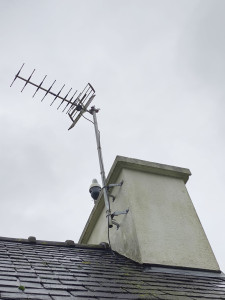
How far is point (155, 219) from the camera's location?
6000 mm

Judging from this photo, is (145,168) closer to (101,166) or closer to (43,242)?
(101,166)

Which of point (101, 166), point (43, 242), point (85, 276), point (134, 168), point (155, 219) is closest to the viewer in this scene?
point (85, 276)

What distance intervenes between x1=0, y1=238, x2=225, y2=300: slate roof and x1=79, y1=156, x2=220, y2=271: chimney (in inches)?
9.4

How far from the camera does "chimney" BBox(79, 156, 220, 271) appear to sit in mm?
5625

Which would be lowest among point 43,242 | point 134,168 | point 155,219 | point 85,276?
point 85,276

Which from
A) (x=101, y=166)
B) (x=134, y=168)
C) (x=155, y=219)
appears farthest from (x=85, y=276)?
(x=101, y=166)

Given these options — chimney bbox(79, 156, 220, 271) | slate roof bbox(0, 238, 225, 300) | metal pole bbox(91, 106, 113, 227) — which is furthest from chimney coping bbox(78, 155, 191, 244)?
slate roof bbox(0, 238, 225, 300)

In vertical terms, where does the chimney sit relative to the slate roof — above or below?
above

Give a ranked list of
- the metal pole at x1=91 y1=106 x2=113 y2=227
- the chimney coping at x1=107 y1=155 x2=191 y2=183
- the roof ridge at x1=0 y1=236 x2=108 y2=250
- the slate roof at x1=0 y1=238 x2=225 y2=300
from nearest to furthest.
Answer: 1. the slate roof at x1=0 y1=238 x2=225 y2=300
2. the roof ridge at x1=0 y1=236 x2=108 y2=250
3. the metal pole at x1=91 y1=106 x2=113 y2=227
4. the chimney coping at x1=107 y1=155 x2=191 y2=183

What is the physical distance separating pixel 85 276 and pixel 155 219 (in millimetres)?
2268

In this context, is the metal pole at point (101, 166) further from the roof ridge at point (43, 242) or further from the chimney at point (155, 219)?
the roof ridge at point (43, 242)

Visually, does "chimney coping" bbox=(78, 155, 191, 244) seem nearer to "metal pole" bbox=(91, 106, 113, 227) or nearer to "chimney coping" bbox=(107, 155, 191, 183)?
"chimney coping" bbox=(107, 155, 191, 183)

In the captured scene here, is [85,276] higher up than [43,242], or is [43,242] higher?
[43,242]

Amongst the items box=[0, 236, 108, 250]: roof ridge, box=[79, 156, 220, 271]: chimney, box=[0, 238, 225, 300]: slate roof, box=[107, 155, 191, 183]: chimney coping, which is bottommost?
box=[0, 238, 225, 300]: slate roof
